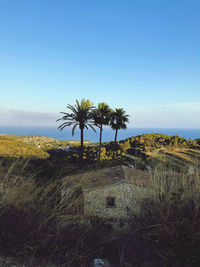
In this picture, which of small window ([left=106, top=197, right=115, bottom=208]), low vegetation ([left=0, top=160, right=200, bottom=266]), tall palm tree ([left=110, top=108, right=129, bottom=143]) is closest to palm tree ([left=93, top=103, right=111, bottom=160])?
tall palm tree ([left=110, top=108, right=129, bottom=143])

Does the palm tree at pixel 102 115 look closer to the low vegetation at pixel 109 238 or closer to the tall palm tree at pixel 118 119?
the tall palm tree at pixel 118 119

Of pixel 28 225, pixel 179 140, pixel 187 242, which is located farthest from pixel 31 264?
pixel 179 140

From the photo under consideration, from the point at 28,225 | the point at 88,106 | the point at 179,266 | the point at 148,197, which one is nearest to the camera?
the point at 179,266

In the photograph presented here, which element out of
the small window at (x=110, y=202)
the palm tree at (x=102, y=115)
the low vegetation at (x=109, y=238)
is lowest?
the small window at (x=110, y=202)

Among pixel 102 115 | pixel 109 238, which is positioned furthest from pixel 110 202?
pixel 102 115

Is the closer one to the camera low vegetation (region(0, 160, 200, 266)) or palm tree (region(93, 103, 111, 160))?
low vegetation (region(0, 160, 200, 266))

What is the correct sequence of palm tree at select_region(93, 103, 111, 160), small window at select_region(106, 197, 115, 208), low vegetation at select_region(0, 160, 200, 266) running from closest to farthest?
low vegetation at select_region(0, 160, 200, 266) → small window at select_region(106, 197, 115, 208) → palm tree at select_region(93, 103, 111, 160)

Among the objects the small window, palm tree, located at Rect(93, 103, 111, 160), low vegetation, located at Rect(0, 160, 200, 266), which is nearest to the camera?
Result: low vegetation, located at Rect(0, 160, 200, 266)

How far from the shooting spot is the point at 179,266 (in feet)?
4.48

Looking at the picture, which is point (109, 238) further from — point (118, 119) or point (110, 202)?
point (118, 119)

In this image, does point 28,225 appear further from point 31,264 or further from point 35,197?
point 35,197

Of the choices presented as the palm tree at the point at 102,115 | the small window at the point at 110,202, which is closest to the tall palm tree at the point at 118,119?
the palm tree at the point at 102,115

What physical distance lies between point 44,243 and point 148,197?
51.3 inches

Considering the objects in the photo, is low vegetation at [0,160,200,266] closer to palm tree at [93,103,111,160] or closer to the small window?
the small window
